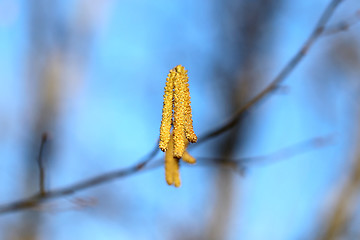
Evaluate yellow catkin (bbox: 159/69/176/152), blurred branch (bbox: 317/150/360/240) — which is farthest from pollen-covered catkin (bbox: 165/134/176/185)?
blurred branch (bbox: 317/150/360/240)

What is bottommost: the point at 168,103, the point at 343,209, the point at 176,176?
the point at 176,176

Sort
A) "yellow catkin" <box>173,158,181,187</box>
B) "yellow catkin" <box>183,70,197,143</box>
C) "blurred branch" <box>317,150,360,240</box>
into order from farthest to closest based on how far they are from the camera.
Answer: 1. "blurred branch" <box>317,150,360,240</box>
2. "yellow catkin" <box>173,158,181,187</box>
3. "yellow catkin" <box>183,70,197,143</box>

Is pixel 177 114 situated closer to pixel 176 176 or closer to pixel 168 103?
pixel 168 103

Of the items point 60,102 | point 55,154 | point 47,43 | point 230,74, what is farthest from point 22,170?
point 230,74

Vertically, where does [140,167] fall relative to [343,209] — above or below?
below

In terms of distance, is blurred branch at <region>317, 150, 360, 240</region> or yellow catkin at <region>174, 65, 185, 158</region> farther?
blurred branch at <region>317, 150, 360, 240</region>

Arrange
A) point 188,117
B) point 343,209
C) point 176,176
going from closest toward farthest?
1. point 188,117
2. point 176,176
3. point 343,209

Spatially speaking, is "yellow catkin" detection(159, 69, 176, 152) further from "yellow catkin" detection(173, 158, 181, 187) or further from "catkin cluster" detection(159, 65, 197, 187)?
"yellow catkin" detection(173, 158, 181, 187)

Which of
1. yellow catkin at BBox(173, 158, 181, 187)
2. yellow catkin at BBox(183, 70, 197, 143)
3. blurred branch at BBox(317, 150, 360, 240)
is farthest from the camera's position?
blurred branch at BBox(317, 150, 360, 240)

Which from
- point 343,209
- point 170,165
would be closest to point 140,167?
point 170,165

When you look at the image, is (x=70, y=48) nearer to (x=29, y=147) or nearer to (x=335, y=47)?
(x=29, y=147)

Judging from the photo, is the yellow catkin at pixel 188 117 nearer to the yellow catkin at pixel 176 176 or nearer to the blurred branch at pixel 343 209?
the yellow catkin at pixel 176 176
